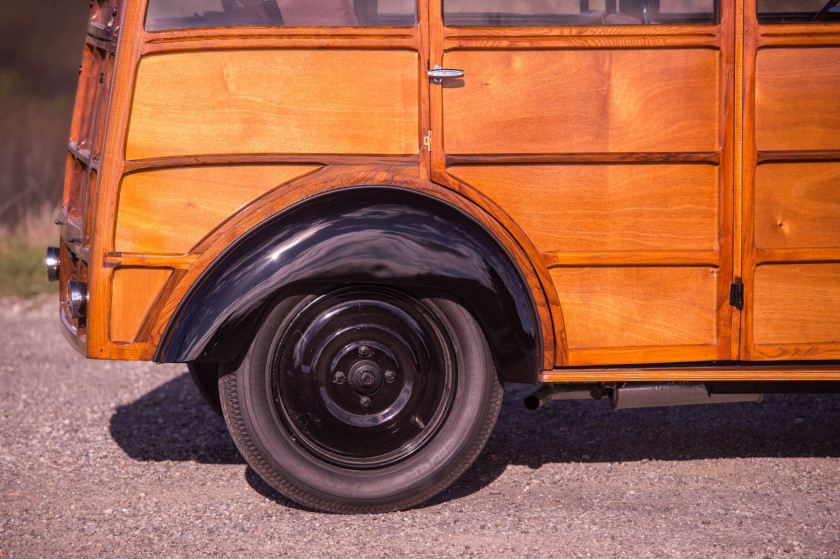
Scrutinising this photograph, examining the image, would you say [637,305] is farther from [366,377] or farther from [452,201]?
[366,377]

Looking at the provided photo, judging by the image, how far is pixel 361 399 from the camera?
3.20m

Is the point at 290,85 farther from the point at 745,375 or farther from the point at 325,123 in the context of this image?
the point at 745,375

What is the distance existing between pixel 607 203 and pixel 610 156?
0.54 feet

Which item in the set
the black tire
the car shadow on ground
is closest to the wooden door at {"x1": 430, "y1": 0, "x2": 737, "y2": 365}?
the black tire

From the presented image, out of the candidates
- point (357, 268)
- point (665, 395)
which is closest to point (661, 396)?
point (665, 395)

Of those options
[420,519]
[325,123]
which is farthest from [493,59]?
[420,519]

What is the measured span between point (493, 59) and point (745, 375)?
1.45 metres

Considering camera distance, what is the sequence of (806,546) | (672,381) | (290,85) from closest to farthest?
(806,546)
(290,85)
(672,381)

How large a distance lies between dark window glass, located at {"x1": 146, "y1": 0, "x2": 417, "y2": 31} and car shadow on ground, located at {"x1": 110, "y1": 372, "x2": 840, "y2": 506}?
1.79 meters

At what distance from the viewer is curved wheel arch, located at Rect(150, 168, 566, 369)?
3.03 metres

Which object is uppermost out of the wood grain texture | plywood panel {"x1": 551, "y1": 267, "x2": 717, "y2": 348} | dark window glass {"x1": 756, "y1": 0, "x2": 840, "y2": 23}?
dark window glass {"x1": 756, "y1": 0, "x2": 840, "y2": 23}

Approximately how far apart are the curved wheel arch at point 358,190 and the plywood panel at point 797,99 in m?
0.92

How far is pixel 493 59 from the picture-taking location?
3062 mm

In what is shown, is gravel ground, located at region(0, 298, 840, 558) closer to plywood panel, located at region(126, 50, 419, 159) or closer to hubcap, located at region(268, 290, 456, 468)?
hubcap, located at region(268, 290, 456, 468)
